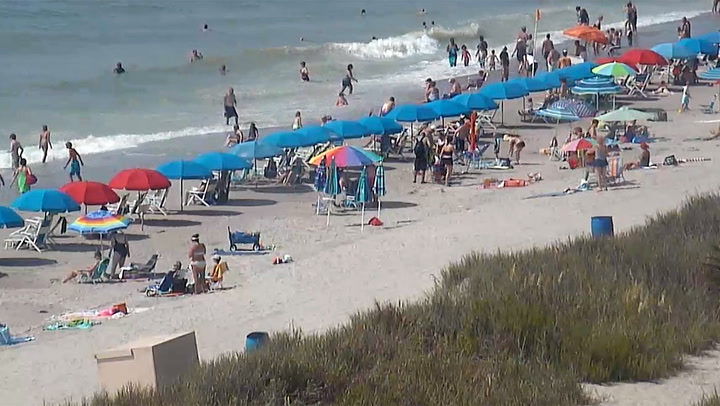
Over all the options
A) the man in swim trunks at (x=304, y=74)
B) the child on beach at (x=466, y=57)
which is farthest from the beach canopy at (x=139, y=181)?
the child on beach at (x=466, y=57)

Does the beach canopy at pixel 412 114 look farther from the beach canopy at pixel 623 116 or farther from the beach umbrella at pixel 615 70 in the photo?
the beach umbrella at pixel 615 70

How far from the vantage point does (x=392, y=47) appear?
144ft

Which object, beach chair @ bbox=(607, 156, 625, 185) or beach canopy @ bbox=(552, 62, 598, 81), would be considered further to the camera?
beach canopy @ bbox=(552, 62, 598, 81)

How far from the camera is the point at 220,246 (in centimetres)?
1736

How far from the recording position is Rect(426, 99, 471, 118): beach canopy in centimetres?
2328

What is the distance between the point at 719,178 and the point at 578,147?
2865 millimetres

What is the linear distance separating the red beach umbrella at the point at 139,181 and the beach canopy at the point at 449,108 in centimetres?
707

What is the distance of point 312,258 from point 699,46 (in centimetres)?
1732

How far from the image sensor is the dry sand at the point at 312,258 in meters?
11.3

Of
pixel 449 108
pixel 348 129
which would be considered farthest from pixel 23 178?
pixel 449 108

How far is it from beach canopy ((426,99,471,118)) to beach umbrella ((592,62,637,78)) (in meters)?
4.16

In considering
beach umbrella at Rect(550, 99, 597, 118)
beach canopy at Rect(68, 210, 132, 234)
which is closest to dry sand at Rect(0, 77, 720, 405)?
beach canopy at Rect(68, 210, 132, 234)

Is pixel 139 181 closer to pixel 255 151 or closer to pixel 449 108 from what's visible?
pixel 255 151

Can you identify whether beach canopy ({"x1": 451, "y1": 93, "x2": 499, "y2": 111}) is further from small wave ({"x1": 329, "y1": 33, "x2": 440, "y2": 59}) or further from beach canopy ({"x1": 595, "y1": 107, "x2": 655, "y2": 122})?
small wave ({"x1": 329, "y1": 33, "x2": 440, "y2": 59})
